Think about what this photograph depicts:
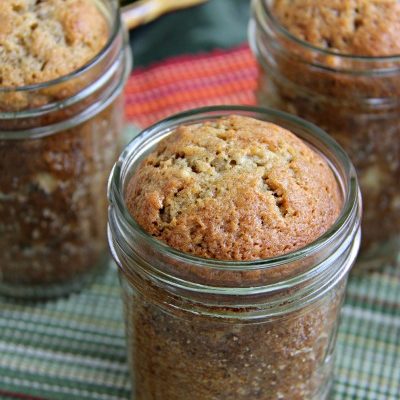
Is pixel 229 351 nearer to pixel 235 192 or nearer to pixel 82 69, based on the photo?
pixel 235 192

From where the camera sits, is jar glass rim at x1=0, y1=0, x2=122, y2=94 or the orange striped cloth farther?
the orange striped cloth

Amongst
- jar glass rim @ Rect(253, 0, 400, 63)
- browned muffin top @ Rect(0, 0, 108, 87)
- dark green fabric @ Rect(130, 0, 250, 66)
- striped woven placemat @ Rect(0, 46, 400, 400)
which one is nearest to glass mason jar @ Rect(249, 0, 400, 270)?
jar glass rim @ Rect(253, 0, 400, 63)

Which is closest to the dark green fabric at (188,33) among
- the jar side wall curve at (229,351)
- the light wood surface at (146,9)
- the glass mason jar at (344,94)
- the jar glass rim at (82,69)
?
the light wood surface at (146,9)

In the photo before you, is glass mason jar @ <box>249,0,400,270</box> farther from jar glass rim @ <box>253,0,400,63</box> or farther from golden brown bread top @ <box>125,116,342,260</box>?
golden brown bread top @ <box>125,116,342,260</box>

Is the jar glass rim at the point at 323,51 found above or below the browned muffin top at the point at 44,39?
below

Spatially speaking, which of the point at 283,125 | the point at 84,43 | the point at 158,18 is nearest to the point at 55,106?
the point at 84,43

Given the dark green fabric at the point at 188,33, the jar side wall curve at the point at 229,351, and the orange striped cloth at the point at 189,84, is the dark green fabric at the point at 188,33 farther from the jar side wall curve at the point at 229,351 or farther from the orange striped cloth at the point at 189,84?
the jar side wall curve at the point at 229,351
